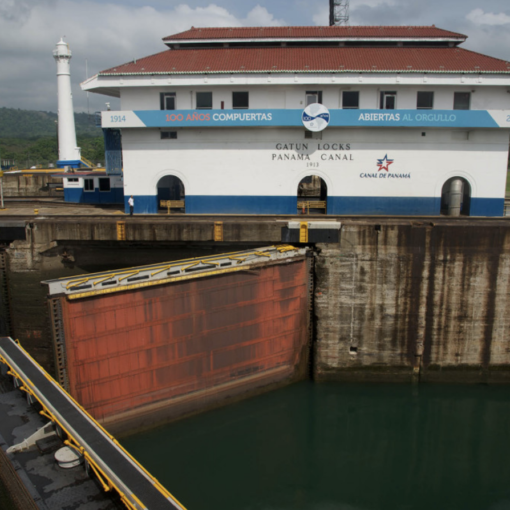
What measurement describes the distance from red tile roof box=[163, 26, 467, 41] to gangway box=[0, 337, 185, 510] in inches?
930

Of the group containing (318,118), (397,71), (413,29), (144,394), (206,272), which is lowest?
(144,394)

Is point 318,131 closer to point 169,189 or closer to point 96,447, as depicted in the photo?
point 169,189

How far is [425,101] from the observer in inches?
986

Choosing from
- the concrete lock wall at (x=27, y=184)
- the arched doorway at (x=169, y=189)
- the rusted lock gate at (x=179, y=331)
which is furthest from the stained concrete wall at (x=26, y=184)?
the rusted lock gate at (x=179, y=331)

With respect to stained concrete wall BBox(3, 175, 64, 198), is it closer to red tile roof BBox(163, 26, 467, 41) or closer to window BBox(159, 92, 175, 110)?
window BBox(159, 92, 175, 110)

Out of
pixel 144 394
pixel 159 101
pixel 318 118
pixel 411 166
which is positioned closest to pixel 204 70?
pixel 159 101

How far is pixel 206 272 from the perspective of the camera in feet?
55.8

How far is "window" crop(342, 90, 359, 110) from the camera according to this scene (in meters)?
24.9

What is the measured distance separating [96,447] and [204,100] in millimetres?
21008

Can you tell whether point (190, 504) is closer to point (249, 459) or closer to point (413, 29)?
point (249, 459)

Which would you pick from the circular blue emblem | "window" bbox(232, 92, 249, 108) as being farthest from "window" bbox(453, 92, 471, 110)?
"window" bbox(232, 92, 249, 108)

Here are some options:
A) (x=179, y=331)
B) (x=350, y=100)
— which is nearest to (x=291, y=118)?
(x=350, y=100)

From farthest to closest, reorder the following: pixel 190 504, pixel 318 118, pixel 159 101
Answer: pixel 159 101
pixel 318 118
pixel 190 504

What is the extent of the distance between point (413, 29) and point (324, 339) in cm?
2070
